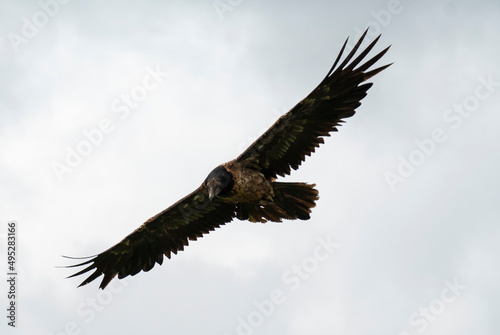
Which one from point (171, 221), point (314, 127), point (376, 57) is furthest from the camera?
point (171, 221)

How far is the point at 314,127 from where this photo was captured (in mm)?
15008

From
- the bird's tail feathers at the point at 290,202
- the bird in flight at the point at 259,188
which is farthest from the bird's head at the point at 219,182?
the bird's tail feathers at the point at 290,202

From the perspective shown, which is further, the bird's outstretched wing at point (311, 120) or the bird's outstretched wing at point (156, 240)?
the bird's outstretched wing at point (156, 240)

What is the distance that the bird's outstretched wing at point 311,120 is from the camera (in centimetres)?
1434

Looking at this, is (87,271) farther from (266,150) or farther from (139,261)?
(266,150)

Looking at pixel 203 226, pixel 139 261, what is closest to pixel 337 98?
pixel 203 226

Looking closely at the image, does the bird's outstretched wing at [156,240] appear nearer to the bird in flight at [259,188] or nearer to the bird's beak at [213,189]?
the bird in flight at [259,188]

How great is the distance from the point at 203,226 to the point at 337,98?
418cm

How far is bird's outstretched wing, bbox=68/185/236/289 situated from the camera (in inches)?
661

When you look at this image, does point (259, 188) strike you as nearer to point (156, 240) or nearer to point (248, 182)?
point (248, 182)

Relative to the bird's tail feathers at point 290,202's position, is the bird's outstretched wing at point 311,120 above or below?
above

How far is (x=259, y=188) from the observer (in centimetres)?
1552

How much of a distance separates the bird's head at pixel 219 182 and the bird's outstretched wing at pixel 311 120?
1.30ft

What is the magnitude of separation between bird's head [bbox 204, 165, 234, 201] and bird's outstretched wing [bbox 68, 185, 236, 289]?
1.34m
